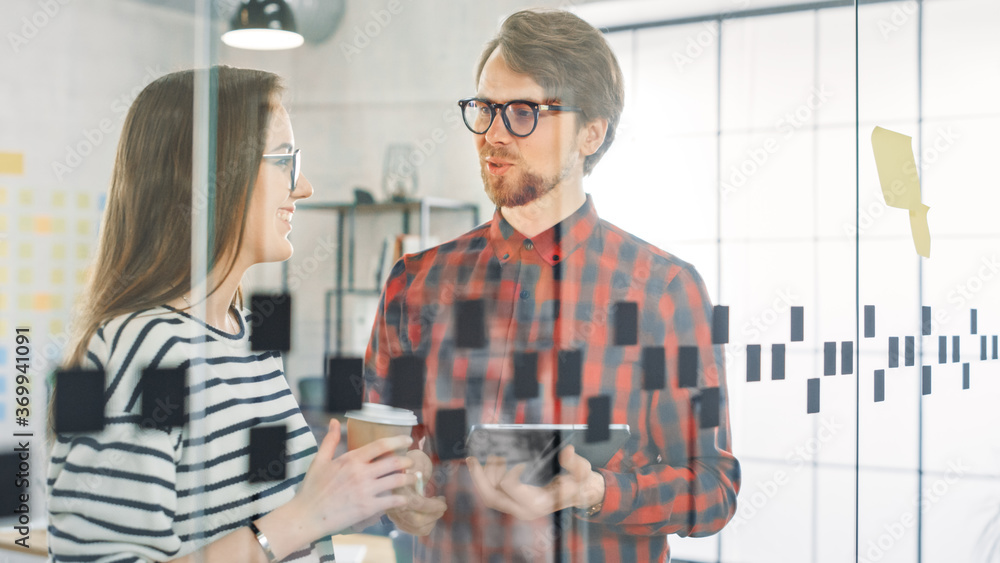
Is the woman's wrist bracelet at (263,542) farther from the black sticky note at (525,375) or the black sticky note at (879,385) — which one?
the black sticky note at (879,385)

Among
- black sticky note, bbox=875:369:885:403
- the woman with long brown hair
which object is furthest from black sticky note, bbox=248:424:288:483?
black sticky note, bbox=875:369:885:403

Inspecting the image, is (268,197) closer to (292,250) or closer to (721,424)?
(292,250)

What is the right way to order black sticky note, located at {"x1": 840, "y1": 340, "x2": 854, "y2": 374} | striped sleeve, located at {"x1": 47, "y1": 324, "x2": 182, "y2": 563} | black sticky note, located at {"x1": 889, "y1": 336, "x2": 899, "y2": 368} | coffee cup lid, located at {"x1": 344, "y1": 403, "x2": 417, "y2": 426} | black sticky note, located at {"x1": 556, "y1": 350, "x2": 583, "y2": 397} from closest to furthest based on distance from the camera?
striped sleeve, located at {"x1": 47, "y1": 324, "x2": 182, "y2": 563} < coffee cup lid, located at {"x1": 344, "y1": 403, "x2": 417, "y2": 426} < black sticky note, located at {"x1": 556, "y1": 350, "x2": 583, "y2": 397} < black sticky note, located at {"x1": 840, "y1": 340, "x2": 854, "y2": 374} < black sticky note, located at {"x1": 889, "y1": 336, "x2": 899, "y2": 368}

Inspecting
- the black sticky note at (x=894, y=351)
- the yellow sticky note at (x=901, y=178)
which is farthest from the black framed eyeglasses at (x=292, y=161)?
the black sticky note at (x=894, y=351)

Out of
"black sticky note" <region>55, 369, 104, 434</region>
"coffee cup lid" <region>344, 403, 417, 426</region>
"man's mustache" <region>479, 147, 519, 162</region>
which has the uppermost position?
"man's mustache" <region>479, 147, 519, 162</region>

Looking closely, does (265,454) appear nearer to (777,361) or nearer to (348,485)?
(348,485)

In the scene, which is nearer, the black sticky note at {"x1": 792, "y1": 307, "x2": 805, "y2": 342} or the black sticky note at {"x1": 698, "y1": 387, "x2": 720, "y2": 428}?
the black sticky note at {"x1": 698, "y1": 387, "x2": 720, "y2": 428}

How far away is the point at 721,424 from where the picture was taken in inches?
44.8

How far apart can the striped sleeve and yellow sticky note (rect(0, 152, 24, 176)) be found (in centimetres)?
19

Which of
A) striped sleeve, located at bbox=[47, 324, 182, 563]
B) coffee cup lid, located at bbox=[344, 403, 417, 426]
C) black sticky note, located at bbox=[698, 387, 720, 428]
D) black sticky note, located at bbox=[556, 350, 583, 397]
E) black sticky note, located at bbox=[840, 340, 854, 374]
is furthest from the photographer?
black sticky note, located at bbox=[840, 340, 854, 374]

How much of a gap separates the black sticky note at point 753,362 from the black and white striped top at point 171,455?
0.69m

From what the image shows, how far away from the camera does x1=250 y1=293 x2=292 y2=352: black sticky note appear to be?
0.82 meters

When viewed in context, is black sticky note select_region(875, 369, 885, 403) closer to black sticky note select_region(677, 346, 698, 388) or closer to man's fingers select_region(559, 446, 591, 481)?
black sticky note select_region(677, 346, 698, 388)

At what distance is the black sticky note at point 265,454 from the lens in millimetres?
822
